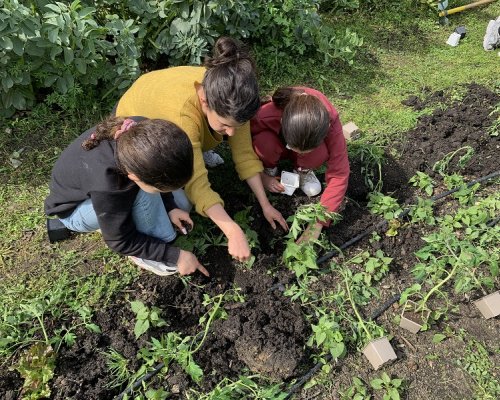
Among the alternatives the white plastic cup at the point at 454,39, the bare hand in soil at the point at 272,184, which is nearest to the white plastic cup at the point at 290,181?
the bare hand in soil at the point at 272,184

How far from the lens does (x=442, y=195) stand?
3232 millimetres

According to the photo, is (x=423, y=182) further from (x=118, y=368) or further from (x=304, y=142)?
(x=118, y=368)

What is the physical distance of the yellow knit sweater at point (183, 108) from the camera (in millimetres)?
2439

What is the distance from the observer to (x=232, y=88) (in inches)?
88.7

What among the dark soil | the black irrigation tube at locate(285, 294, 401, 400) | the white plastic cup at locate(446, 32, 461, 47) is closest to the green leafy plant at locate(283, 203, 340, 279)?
the dark soil

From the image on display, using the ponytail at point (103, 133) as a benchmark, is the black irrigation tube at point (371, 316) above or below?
below

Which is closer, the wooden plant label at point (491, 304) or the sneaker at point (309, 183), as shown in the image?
the wooden plant label at point (491, 304)

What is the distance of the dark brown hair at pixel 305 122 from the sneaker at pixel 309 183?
0.52 m

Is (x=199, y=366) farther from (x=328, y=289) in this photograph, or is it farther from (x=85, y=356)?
(x=328, y=289)

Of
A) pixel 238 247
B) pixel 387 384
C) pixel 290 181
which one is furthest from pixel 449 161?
pixel 238 247

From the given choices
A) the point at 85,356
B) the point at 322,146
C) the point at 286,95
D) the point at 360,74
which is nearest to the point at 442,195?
the point at 322,146

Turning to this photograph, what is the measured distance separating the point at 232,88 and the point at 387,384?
1640 millimetres

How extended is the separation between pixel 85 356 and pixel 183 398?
527mm

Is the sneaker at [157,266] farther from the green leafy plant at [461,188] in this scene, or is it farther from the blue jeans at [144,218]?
the green leafy plant at [461,188]
